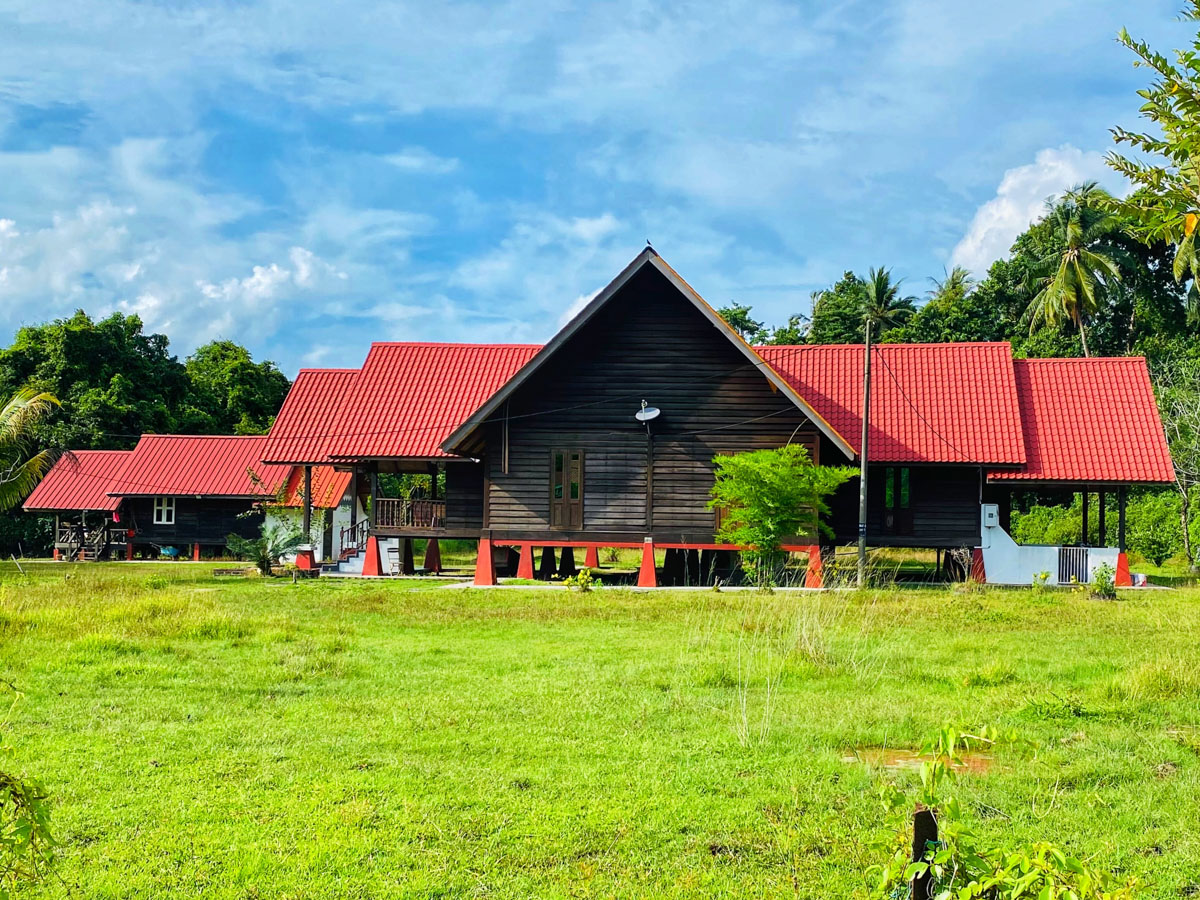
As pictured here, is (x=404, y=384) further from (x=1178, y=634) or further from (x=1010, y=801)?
(x=1010, y=801)

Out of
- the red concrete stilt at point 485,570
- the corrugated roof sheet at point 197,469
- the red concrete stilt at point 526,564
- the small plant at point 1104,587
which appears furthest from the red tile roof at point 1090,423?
the corrugated roof sheet at point 197,469

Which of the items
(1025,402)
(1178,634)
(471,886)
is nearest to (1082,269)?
(1025,402)

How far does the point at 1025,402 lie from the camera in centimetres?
2867

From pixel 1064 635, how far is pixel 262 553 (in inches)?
810

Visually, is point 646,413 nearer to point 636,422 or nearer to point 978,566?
point 636,422

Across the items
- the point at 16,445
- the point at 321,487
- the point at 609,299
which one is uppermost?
the point at 609,299

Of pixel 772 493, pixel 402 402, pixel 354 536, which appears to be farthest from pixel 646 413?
pixel 354 536

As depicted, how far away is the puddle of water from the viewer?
7297 millimetres

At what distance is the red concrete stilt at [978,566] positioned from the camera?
26.5 m

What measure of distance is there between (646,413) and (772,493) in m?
3.93

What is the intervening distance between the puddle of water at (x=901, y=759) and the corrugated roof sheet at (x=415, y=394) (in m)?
20.5

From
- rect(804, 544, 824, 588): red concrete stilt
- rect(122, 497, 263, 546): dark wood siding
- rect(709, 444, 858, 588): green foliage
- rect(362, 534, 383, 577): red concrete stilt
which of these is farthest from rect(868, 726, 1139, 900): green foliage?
rect(122, 497, 263, 546): dark wood siding

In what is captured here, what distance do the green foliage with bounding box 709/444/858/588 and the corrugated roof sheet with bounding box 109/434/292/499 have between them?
65.9 feet

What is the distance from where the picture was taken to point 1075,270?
46.2 m
